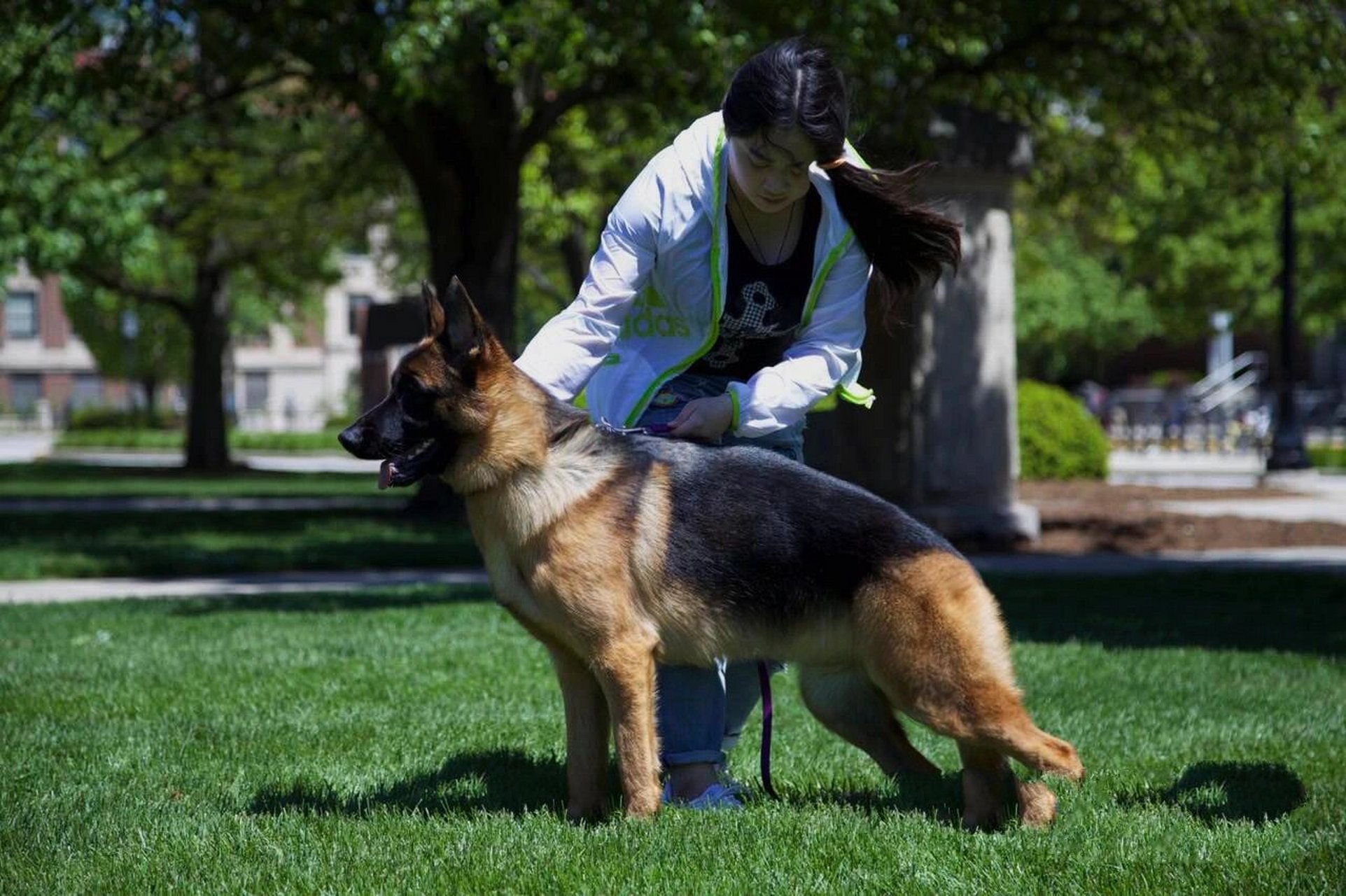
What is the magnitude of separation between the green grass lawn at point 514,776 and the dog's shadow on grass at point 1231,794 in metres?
0.01

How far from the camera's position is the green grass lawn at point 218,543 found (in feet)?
42.3

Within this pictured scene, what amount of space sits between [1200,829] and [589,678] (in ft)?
5.97

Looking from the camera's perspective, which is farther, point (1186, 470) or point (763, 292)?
point (1186, 470)

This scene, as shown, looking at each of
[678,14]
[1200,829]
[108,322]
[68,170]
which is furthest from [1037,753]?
[108,322]

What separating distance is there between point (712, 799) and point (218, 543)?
10841 mm

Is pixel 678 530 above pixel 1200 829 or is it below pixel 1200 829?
above

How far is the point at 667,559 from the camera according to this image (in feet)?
13.8

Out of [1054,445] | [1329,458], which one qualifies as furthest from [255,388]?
[1054,445]

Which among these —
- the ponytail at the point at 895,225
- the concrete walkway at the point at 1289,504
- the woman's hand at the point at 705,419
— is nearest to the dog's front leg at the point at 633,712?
the woman's hand at the point at 705,419

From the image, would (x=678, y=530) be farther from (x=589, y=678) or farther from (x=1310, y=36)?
(x=1310, y=36)

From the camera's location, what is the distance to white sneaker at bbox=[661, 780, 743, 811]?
15.3ft

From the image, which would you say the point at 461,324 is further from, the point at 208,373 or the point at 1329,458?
the point at 1329,458

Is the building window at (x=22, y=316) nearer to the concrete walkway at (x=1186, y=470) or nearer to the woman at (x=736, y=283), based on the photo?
the concrete walkway at (x=1186, y=470)

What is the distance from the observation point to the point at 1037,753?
4102mm
